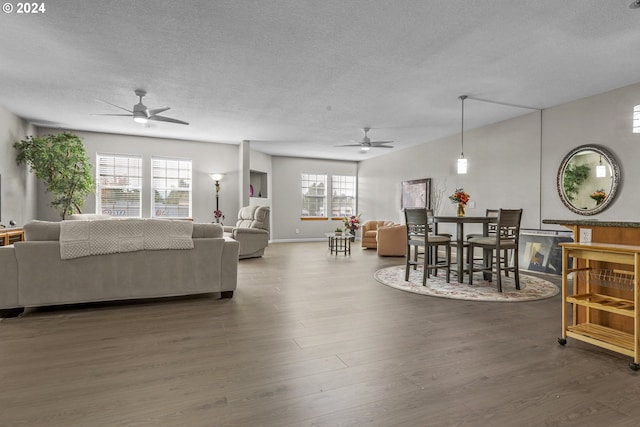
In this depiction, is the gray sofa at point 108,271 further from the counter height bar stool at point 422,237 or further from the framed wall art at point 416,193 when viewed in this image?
the framed wall art at point 416,193

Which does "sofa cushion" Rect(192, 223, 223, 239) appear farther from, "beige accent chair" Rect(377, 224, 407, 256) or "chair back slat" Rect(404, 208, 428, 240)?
"beige accent chair" Rect(377, 224, 407, 256)

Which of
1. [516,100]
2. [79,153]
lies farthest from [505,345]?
[79,153]

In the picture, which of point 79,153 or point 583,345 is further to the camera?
point 79,153

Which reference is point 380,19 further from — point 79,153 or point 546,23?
point 79,153

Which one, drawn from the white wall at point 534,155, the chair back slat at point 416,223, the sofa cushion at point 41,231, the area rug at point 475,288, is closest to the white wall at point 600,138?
the white wall at point 534,155

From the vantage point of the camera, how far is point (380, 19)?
2.84 m

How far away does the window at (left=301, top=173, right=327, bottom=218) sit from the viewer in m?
10.2

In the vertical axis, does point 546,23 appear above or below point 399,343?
above

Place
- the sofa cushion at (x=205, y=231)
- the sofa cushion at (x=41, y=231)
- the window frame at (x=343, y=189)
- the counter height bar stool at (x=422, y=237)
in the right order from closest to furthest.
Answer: the sofa cushion at (x=41, y=231) → the sofa cushion at (x=205, y=231) → the counter height bar stool at (x=422, y=237) → the window frame at (x=343, y=189)

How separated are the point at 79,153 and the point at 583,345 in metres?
7.82

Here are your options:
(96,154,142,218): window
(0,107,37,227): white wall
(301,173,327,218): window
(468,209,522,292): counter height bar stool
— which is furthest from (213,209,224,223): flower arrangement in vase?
(468,209,522,292): counter height bar stool

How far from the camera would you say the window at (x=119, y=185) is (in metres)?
7.50

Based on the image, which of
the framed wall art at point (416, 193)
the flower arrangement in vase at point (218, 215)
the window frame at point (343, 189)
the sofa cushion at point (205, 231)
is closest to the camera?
the sofa cushion at point (205, 231)

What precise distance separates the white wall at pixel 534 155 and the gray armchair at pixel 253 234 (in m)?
3.89
